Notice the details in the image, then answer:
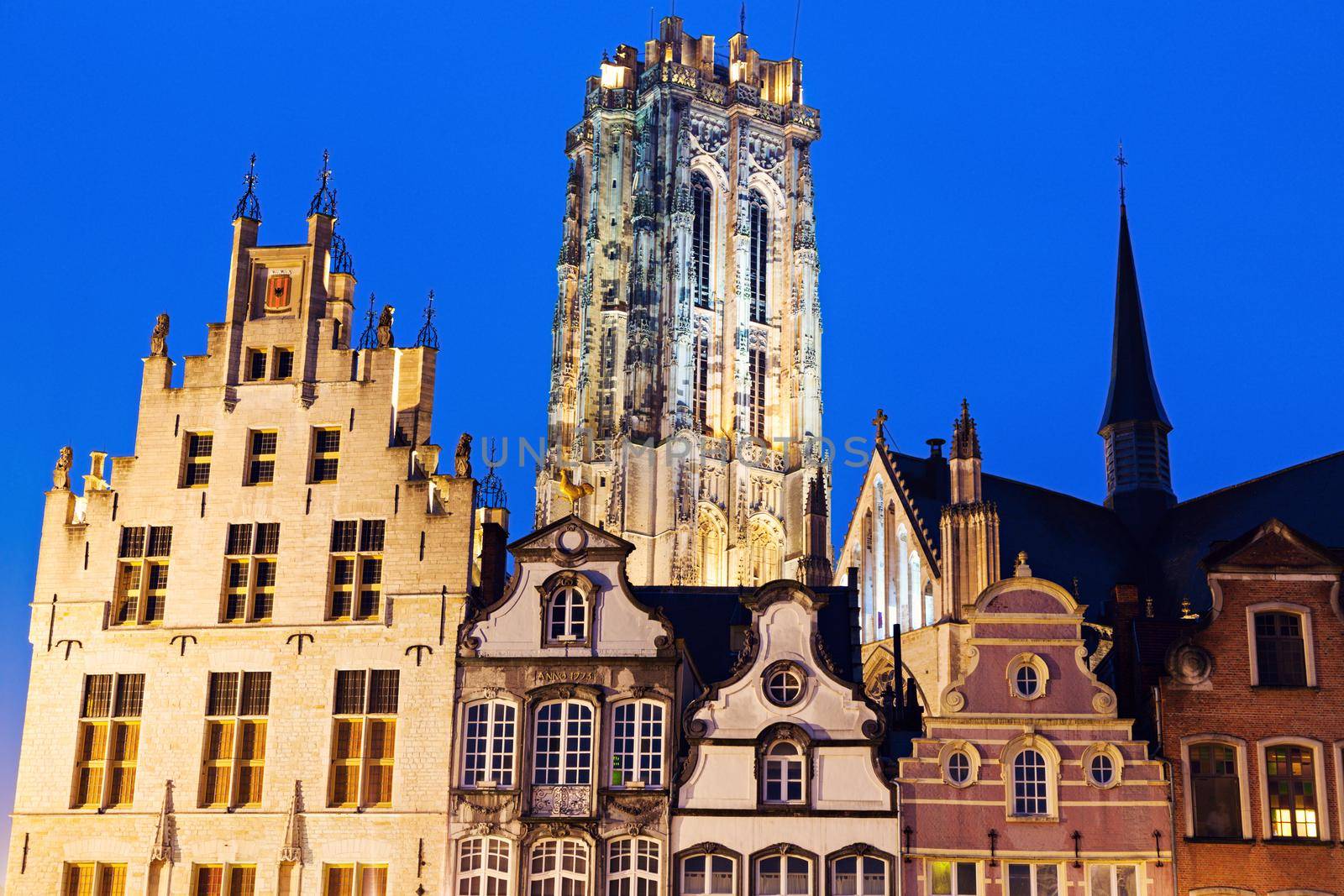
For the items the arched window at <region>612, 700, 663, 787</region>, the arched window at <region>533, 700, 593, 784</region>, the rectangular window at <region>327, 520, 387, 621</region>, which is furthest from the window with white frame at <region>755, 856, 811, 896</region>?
the rectangular window at <region>327, 520, 387, 621</region>

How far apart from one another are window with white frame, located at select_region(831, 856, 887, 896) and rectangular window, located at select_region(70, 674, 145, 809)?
519 inches

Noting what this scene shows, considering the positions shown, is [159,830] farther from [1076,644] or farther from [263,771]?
[1076,644]

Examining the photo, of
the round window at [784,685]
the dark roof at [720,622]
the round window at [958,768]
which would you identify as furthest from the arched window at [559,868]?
the round window at [958,768]

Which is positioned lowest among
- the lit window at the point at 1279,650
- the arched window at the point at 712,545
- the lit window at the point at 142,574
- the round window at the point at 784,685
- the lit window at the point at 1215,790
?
the lit window at the point at 1215,790

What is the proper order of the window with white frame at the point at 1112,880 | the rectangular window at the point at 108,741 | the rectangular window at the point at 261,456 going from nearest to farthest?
the window with white frame at the point at 1112,880 < the rectangular window at the point at 108,741 < the rectangular window at the point at 261,456

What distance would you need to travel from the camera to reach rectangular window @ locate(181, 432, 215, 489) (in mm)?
35531

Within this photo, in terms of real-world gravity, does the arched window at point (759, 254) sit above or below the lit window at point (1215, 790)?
above

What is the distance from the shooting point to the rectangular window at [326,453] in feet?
115

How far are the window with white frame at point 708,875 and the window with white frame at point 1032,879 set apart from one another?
4846 mm

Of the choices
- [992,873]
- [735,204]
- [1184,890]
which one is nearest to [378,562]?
[992,873]

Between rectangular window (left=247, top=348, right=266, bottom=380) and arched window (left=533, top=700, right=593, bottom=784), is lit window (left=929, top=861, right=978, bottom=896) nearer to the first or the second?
arched window (left=533, top=700, right=593, bottom=784)

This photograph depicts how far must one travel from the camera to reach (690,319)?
105625mm

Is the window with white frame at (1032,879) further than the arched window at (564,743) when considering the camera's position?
No

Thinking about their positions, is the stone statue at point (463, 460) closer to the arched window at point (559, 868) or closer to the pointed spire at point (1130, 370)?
the arched window at point (559, 868)
